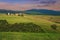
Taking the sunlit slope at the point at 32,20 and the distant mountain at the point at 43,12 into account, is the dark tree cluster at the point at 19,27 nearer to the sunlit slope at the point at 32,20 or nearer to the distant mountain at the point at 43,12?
the sunlit slope at the point at 32,20

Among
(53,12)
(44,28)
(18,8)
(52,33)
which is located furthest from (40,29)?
(18,8)

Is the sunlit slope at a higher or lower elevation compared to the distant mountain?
lower

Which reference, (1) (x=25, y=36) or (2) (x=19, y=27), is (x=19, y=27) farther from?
(1) (x=25, y=36)

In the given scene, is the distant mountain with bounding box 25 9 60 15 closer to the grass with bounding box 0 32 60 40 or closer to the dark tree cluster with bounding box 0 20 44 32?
the dark tree cluster with bounding box 0 20 44 32

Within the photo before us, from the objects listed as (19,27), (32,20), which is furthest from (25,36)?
(32,20)

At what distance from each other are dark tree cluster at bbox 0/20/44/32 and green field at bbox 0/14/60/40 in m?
0.05

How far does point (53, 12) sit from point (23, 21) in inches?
19.5

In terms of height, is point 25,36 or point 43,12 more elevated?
point 43,12

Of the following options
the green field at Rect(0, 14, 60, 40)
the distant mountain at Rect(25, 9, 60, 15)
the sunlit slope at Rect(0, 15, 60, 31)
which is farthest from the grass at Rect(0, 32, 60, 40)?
the distant mountain at Rect(25, 9, 60, 15)

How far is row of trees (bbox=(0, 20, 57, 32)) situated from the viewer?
1.98 m

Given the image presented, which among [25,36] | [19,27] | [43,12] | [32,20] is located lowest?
[25,36]

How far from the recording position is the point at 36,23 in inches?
79.4

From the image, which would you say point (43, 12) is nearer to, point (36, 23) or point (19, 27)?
point (36, 23)

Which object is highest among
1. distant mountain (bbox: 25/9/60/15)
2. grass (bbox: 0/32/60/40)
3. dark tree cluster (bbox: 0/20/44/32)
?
distant mountain (bbox: 25/9/60/15)
